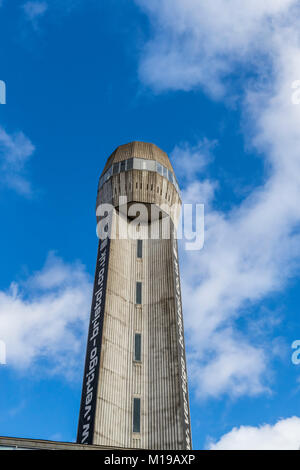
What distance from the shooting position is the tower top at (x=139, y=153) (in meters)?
53.4

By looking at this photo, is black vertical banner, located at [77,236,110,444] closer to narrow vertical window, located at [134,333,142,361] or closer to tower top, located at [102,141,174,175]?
narrow vertical window, located at [134,333,142,361]

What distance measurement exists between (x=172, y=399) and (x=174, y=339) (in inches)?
219

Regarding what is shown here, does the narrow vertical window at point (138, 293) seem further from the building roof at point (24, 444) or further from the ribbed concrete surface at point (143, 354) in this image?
the building roof at point (24, 444)

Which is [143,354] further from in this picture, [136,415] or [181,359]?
[136,415]

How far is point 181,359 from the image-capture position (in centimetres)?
3981

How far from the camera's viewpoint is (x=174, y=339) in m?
40.8

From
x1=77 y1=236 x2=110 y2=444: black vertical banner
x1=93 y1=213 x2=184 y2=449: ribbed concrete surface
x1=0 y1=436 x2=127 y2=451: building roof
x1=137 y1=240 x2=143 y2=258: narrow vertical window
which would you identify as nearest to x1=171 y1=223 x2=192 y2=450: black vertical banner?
x1=93 y1=213 x2=184 y2=449: ribbed concrete surface

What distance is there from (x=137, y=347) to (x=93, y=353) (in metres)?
4.51

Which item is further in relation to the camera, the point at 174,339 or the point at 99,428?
the point at 174,339

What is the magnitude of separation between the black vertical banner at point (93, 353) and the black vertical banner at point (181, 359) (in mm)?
7046

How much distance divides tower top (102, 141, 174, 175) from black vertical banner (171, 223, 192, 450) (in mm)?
9472
